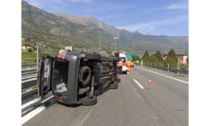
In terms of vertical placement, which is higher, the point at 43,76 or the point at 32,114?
the point at 43,76

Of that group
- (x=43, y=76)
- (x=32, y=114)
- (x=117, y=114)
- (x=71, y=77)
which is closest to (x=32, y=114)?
(x=32, y=114)

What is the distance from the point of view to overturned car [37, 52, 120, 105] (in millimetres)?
8078

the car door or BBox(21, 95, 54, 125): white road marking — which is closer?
BBox(21, 95, 54, 125): white road marking

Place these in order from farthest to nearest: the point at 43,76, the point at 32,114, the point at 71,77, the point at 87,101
Result: the point at 43,76, the point at 87,101, the point at 71,77, the point at 32,114

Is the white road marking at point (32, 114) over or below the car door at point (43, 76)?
below

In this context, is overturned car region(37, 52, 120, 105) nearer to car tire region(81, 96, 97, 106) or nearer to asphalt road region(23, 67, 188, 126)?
car tire region(81, 96, 97, 106)

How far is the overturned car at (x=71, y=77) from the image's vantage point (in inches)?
318

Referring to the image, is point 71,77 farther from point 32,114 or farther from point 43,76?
point 32,114

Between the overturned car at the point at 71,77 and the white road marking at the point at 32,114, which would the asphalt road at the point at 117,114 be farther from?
the overturned car at the point at 71,77

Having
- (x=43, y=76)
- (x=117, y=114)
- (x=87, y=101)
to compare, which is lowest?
(x=117, y=114)

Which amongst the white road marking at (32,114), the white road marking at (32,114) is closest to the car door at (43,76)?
the white road marking at (32,114)

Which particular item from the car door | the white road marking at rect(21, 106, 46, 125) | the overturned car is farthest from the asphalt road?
the car door

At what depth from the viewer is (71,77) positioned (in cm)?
804

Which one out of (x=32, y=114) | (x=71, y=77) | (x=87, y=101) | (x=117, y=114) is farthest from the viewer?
(x=87, y=101)
